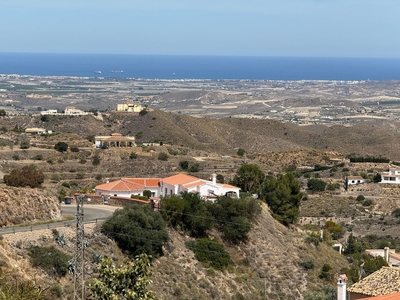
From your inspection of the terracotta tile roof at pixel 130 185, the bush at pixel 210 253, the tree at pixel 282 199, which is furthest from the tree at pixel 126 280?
the terracotta tile roof at pixel 130 185

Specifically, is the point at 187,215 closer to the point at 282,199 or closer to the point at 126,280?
the point at 282,199

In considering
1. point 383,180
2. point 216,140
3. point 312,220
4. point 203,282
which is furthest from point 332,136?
point 203,282

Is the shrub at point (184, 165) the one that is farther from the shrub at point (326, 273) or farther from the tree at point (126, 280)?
the tree at point (126, 280)

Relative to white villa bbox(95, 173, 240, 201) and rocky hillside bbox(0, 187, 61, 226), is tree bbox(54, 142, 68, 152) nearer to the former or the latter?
white villa bbox(95, 173, 240, 201)

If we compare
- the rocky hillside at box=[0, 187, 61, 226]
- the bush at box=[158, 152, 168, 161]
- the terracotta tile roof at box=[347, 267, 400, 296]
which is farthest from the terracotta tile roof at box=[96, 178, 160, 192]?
the bush at box=[158, 152, 168, 161]

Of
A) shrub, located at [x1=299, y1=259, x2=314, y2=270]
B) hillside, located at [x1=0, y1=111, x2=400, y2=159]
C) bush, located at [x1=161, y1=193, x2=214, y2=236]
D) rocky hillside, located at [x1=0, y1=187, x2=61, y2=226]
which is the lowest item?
hillside, located at [x1=0, y1=111, x2=400, y2=159]

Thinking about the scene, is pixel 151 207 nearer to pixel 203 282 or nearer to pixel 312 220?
pixel 203 282
